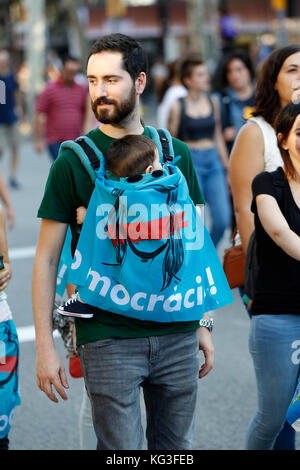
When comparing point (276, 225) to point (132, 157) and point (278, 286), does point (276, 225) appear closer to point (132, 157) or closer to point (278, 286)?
point (278, 286)

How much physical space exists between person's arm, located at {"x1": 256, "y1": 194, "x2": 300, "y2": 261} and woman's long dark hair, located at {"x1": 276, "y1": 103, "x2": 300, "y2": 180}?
16 centimetres

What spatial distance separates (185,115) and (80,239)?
5392mm

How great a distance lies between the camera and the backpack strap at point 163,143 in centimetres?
288

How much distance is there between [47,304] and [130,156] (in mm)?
591

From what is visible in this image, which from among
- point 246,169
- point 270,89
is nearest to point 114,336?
point 246,169

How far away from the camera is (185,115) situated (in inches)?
316

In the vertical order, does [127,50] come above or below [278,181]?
above

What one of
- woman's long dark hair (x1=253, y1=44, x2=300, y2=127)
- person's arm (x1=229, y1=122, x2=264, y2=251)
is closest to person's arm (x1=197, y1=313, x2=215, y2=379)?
person's arm (x1=229, y1=122, x2=264, y2=251)

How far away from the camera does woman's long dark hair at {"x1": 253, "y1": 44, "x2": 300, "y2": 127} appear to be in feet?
12.9

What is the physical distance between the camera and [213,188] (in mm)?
7762

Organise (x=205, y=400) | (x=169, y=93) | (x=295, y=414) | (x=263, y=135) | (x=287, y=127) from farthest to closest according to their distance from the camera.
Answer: (x=169, y=93) → (x=205, y=400) → (x=263, y=135) → (x=287, y=127) → (x=295, y=414)

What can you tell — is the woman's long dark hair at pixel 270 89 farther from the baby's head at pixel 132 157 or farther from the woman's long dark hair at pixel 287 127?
the baby's head at pixel 132 157
